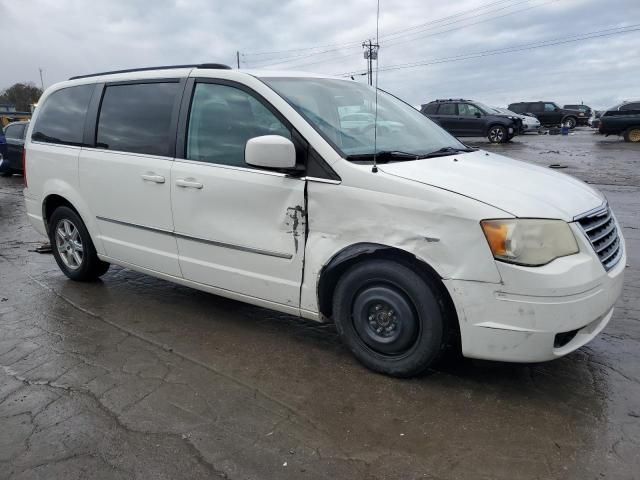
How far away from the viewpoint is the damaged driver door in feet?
11.5

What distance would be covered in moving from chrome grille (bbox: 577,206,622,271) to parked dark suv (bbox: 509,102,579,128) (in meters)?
37.1

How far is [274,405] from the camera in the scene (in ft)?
10.0

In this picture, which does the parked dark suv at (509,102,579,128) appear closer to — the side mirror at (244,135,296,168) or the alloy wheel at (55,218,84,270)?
the alloy wheel at (55,218,84,270)

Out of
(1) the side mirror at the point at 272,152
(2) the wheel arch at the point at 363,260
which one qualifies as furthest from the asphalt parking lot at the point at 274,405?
(1) the side mirror at the point at 272,152

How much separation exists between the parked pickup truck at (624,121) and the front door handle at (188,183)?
23535 mm

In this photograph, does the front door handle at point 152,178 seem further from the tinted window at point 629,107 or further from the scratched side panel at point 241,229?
the tinted window at point 629,107

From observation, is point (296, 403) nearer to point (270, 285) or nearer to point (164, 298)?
point (270, 285)

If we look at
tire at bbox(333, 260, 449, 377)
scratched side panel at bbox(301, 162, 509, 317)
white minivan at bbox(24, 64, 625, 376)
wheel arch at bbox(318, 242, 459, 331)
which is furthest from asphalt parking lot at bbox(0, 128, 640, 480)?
scratched side panel at bbox(301, 162, 509, 317)

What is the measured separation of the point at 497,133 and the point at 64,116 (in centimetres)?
2050

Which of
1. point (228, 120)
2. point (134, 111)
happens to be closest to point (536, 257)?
point (228, 120)

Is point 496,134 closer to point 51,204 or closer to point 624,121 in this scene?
point 624,121

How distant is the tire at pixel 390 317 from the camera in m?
3.04

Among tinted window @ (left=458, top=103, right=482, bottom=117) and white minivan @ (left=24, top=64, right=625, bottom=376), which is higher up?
tinted window @ (left=458, top=103, right=482, bottom=117)

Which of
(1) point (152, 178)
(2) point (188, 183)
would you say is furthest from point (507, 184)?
(1) point (152, 178)
